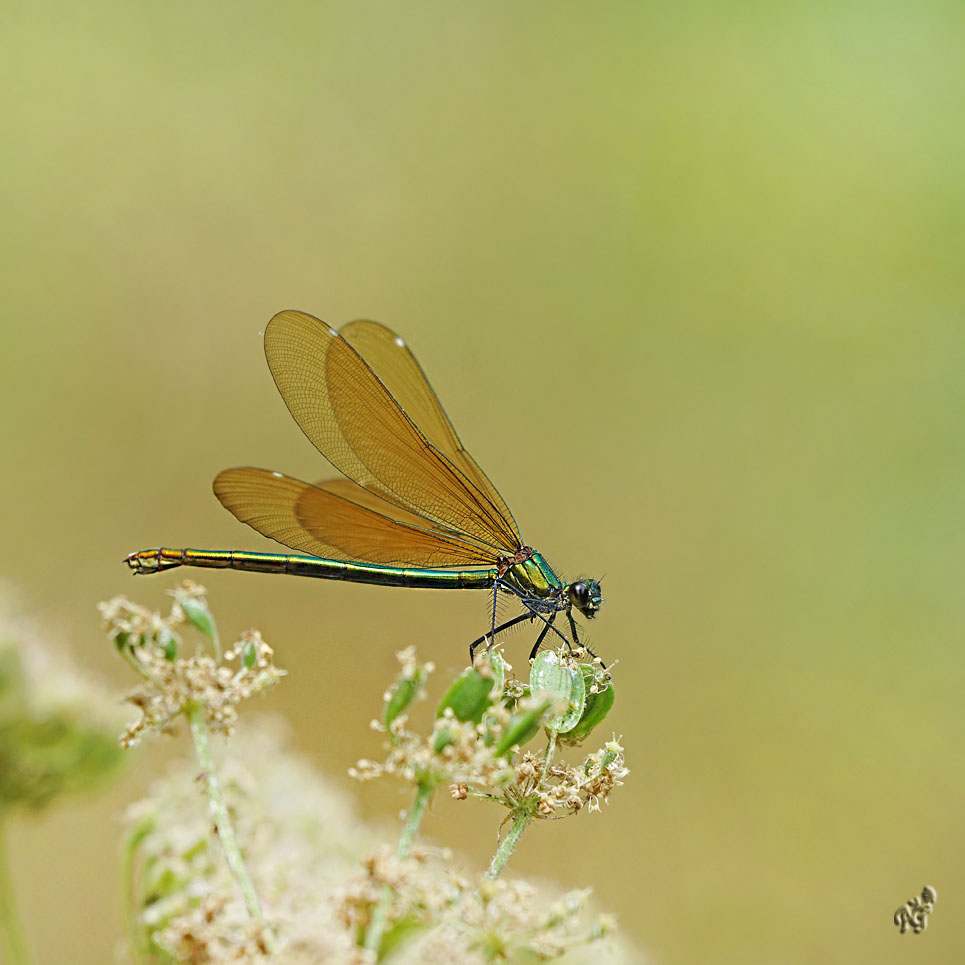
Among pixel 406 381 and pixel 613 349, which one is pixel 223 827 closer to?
pixel 406 381

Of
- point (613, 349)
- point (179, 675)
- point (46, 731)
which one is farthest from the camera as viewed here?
Answer: point (613, 349)

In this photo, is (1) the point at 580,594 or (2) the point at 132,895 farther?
(1) the point at 580,594

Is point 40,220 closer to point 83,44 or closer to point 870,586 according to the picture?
point 83,44

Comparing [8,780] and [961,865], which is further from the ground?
[961,865]

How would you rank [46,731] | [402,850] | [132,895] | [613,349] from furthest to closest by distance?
[613,349], [46,731], [132,895], [402,850]

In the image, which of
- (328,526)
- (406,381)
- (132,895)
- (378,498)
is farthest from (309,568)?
(132,895)

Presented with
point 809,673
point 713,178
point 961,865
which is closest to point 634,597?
point 809,673

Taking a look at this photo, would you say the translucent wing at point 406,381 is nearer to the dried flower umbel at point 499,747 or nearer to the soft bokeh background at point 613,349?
the dried flower umbel at point 499,747

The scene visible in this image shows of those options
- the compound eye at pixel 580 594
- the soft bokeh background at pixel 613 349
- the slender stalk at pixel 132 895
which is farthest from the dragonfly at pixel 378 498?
the soft bokeh background at pixel 613 349
